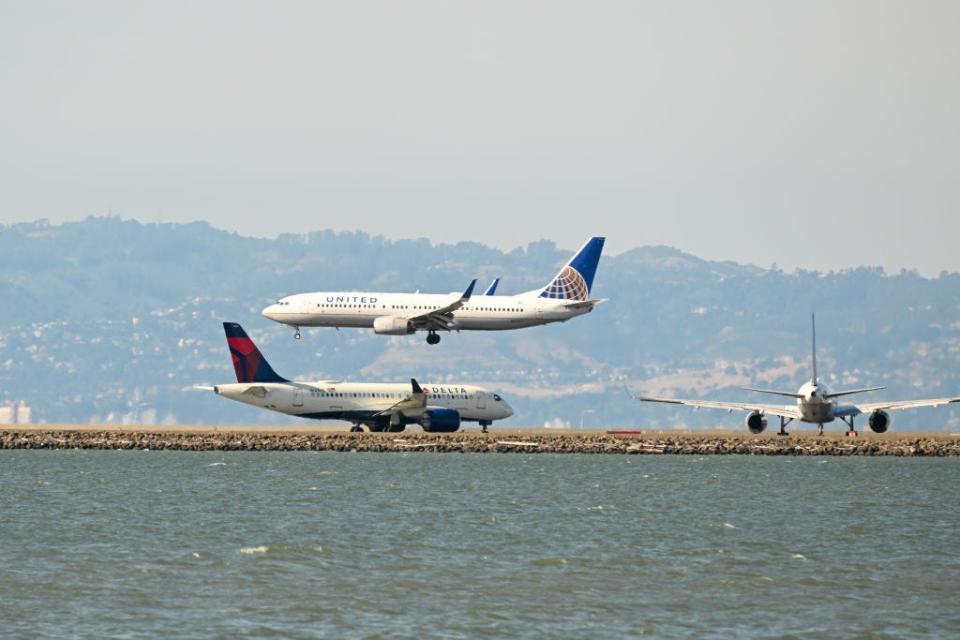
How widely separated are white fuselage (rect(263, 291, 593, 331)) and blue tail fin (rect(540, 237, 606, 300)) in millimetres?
5083

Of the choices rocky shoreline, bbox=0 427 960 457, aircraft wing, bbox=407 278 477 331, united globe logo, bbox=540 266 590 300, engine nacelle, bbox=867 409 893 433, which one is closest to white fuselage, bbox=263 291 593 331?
aircraft wing, bbox=407 278 477 331

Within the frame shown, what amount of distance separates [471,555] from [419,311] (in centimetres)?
7802

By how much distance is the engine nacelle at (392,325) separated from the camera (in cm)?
Answer: 13762

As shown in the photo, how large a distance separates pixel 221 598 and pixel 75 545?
47.2ft

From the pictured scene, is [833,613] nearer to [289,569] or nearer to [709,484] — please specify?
[289,569]

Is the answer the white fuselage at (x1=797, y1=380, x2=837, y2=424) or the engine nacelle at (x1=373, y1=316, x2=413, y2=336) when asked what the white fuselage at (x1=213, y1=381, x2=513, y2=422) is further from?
the white fuselage at (x1=797, y1=380, x2=837, y2=424)

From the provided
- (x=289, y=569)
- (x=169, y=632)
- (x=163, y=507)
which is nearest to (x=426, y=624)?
(x=169, y=632)

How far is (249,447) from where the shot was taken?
136m

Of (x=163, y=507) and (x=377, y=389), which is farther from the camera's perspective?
(x=377, y=389)

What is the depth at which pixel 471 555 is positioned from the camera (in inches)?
2466

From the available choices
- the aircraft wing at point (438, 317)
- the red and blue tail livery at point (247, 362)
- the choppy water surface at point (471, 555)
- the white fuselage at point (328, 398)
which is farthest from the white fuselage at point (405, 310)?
the choppy water surface at point (471, 555)

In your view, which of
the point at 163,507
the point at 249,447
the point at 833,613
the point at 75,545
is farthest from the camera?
the point at 249,447

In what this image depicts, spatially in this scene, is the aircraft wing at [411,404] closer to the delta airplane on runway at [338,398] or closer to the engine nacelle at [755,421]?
the delta airplane on runway at [338,398]

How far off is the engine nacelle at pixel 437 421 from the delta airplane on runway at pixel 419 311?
18.2 ft
